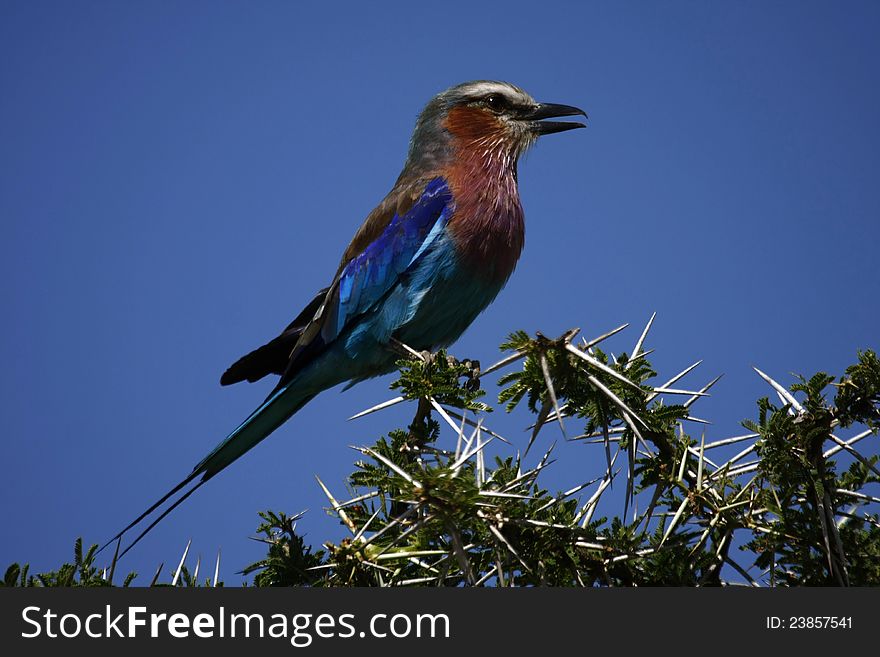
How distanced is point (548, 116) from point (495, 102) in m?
0.38

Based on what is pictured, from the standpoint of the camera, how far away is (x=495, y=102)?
6121mm

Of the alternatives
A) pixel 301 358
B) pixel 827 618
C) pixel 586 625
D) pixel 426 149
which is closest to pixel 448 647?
pixel 586 625

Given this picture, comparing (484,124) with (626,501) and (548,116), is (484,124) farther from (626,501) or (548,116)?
(626,501)

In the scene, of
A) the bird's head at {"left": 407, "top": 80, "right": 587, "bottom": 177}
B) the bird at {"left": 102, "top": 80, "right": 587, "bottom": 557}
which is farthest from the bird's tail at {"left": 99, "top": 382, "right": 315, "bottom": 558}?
the bird's head at {"left": 407, "top": 80, "right": 587, "bottom": 177}

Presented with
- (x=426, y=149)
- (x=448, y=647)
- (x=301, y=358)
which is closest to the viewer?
(x=448, y=647)

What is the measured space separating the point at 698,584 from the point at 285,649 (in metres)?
1.26

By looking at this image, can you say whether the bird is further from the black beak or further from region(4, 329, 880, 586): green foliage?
region(4, 329, 880, 586): green foliage

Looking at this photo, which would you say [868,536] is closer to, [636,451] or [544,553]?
[636,451]

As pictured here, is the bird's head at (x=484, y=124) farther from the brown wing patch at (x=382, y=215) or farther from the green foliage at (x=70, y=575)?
the green foliage at (x=70, y=575)

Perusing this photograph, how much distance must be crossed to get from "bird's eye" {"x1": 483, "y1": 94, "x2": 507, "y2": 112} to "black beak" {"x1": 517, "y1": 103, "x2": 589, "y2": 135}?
0.15 metres

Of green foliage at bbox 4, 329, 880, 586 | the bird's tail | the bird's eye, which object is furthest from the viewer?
the bird's eye

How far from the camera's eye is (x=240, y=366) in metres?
5.29

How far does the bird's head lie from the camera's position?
589cm

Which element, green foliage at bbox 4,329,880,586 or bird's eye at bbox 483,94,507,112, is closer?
green foliage at bbox 4,329,880,586
